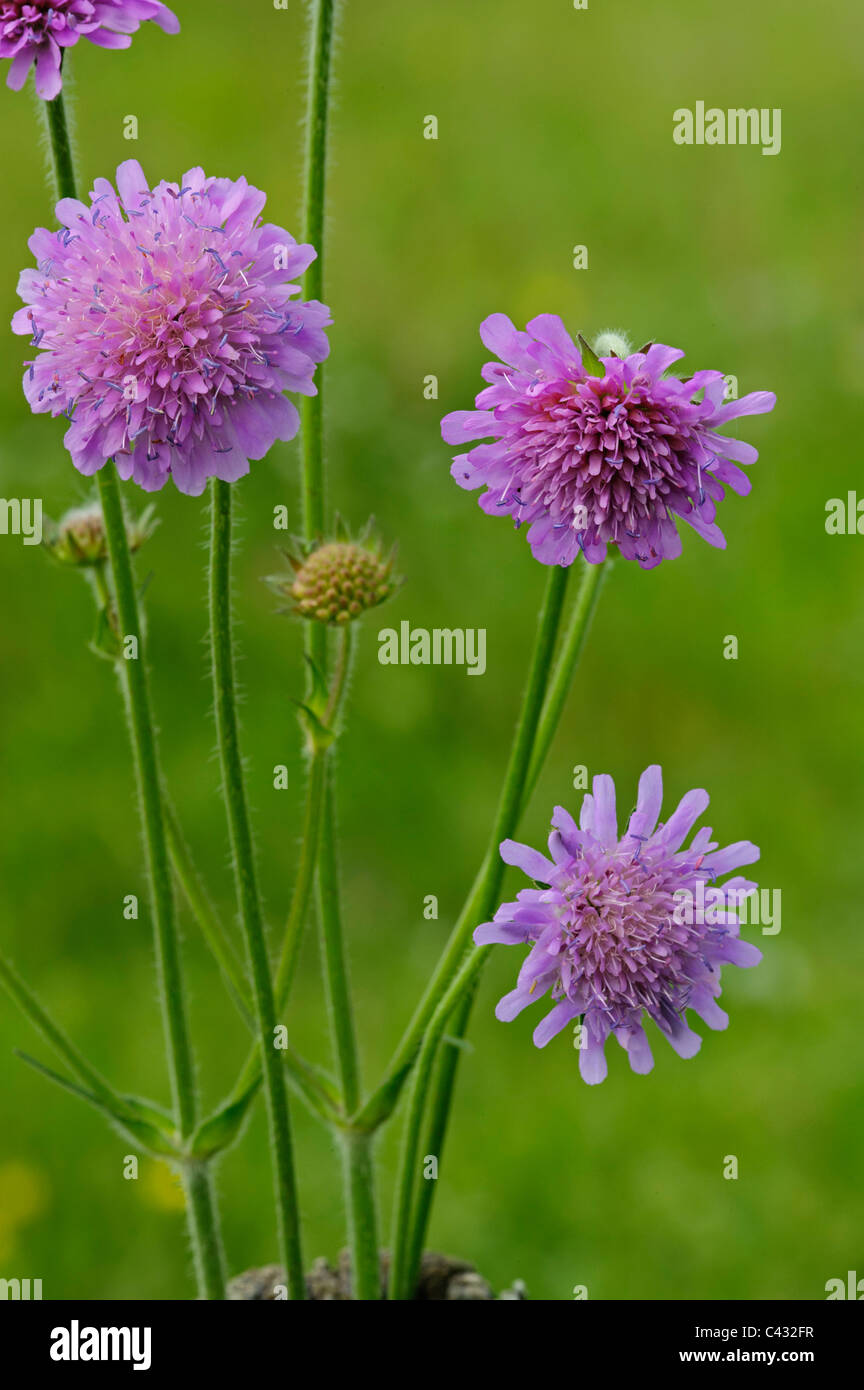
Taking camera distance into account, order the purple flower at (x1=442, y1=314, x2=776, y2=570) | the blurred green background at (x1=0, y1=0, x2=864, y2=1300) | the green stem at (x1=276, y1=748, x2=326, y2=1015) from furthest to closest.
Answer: the blurred green background at (x1=0, y1=0, x2=864, y2=1300) < the green stem at (x1=276, y1=748, x2=326, y2=1015) < the purple flower at (x1=442, y1=314, x2=776, y2=570)

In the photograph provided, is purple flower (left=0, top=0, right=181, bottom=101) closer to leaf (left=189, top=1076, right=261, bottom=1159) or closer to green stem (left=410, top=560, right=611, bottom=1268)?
green stem (left=410, top=560, right=611, bottom=1268)

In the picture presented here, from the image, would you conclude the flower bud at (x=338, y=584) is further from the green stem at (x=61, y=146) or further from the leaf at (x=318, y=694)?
the green stem at (x=61, y=146)

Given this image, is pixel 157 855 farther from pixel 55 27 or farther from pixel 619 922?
pixel 55 27

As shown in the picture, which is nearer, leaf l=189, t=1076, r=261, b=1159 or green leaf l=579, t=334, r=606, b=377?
green leaf l=579, t=334, r=606, b=377

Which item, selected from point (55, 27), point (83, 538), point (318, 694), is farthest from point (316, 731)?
point (55, 27)

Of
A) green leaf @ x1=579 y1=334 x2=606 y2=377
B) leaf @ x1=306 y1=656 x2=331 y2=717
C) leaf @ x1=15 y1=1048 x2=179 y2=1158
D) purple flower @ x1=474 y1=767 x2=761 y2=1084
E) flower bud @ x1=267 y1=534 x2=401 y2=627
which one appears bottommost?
leaf @ x1=15 y1=1048 x2=179 y2=1158

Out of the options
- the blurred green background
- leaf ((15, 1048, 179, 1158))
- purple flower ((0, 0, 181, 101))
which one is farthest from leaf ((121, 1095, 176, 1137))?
the blurred green background
